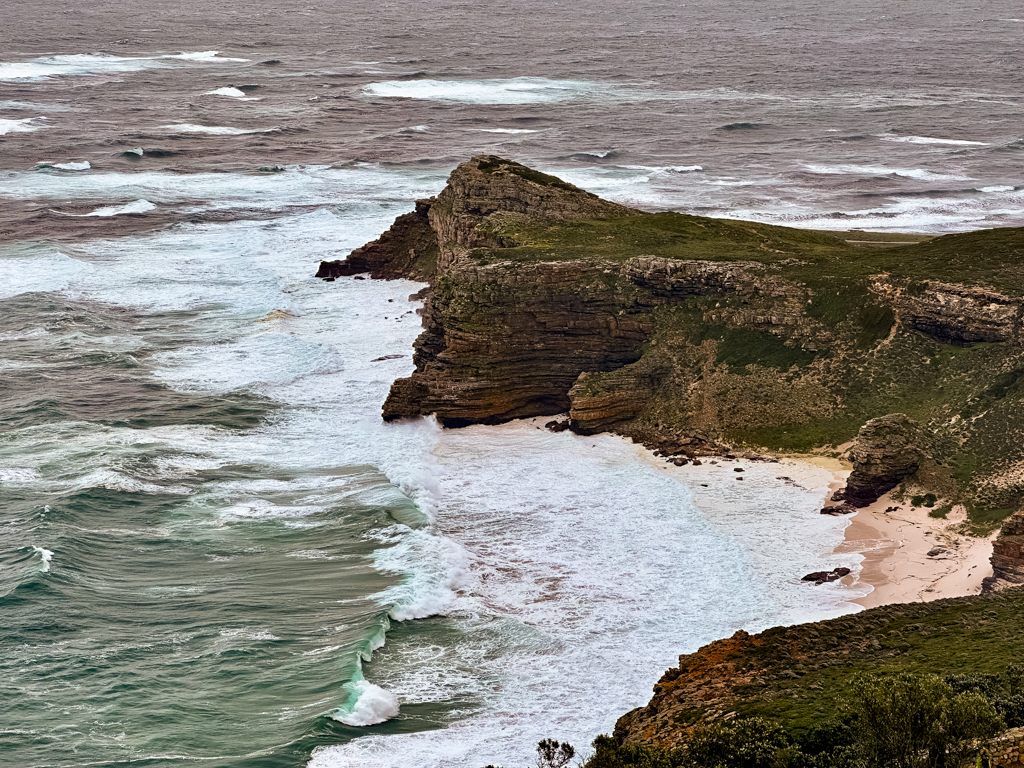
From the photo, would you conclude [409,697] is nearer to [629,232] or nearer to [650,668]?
[650,668]

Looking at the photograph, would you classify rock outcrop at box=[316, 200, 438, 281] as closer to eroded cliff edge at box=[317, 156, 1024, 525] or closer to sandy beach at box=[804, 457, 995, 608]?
eroded cliff edge at box=[317, 156, 1024, 525]

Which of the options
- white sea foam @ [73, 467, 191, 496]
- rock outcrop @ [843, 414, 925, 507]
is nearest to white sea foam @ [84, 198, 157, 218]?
white sea foam @ [73, 467, 191, 496]

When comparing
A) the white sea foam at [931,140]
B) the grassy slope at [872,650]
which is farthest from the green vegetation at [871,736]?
the white sea foam at [931,140]

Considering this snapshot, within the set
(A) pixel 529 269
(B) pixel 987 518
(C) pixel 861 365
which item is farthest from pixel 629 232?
(B) pixel 987 518

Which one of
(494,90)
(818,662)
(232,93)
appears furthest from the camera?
(494,90)

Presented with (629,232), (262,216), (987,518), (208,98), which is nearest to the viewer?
(987,518)

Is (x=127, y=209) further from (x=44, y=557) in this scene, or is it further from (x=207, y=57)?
(x=207, y=57)

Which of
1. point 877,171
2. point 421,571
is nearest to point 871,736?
point 421,571
